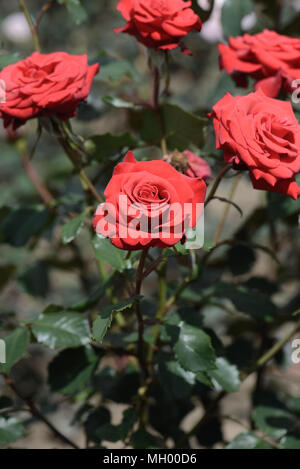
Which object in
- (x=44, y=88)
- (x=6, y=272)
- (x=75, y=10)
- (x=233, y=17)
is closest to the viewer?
(x=44, y=88)

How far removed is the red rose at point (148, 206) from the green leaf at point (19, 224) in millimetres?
496

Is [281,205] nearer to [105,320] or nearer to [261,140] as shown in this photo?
[261,140]

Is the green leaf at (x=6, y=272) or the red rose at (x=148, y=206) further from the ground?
the red rose at (x=148, y=206)

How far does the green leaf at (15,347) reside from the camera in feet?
2.39

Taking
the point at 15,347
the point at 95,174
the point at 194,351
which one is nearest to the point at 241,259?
the point at 194,351

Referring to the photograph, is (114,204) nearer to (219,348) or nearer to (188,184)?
(188,184)

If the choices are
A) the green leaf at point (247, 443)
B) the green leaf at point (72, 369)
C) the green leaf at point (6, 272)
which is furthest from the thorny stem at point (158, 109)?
the green leaf at point (6, 272)

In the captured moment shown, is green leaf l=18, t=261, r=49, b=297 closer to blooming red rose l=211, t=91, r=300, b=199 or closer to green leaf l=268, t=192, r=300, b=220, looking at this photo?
green leaf l=268, t=192, r=300, b=220

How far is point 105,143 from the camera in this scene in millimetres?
863

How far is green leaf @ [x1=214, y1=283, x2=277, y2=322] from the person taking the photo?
88 cm

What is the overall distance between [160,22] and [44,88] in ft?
0.60

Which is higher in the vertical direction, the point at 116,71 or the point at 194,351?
the point at 116,71

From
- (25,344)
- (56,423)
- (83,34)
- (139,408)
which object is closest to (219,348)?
(139,408)

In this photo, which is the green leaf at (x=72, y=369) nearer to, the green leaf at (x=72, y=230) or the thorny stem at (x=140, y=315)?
the thorny stem at (x=140, y=315)
